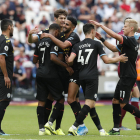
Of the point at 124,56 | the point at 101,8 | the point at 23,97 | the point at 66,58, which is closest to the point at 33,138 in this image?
the point at 66,58

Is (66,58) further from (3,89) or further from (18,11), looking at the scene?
(18,11)

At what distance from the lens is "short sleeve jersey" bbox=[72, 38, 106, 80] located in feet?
21.2

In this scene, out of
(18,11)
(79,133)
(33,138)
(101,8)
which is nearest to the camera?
(33,138)

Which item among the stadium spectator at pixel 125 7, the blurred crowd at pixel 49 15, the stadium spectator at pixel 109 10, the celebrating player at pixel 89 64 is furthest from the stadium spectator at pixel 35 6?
the celebrating player at pixel 89 64

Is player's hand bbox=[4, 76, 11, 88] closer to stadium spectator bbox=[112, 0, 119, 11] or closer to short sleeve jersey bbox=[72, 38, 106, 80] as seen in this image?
short sleeve jersey bbox=[72, 38, 106, 80]

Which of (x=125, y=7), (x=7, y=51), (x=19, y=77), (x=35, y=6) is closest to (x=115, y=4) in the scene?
(x=125, y=7)

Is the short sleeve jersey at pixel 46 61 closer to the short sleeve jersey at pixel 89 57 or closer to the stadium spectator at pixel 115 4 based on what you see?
the short sleeve jersey at pixel 89 57

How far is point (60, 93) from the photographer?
273 inches

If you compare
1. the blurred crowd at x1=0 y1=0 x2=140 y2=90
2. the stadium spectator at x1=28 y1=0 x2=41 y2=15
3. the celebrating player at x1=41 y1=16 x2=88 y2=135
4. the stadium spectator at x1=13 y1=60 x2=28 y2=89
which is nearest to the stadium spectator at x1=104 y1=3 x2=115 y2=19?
the blurred crowd at x1=0 y1=0 x2=140 y2=90

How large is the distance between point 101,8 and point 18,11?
5555 millimetres

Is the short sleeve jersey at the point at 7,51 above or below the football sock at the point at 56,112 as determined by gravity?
above

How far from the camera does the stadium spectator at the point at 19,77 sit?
14.7 metres

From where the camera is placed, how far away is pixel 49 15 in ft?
64.3

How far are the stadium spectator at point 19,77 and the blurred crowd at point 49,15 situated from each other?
0.09 m
